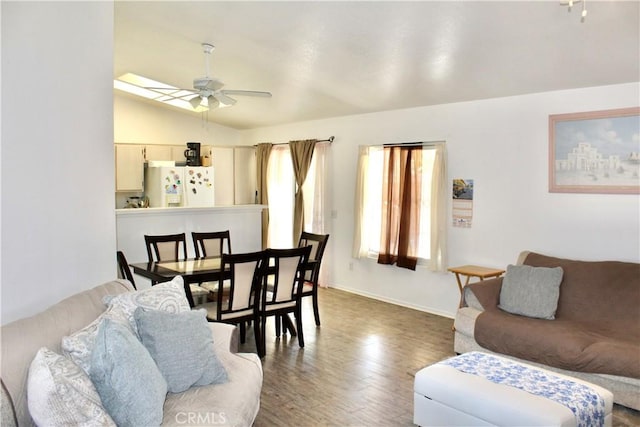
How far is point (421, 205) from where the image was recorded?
18.3 ft

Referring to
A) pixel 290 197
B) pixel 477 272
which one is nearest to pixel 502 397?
pixel 477 272

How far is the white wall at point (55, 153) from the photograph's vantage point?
2270 millimetres

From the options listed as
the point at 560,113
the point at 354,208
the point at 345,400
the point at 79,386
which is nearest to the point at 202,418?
the point at 79,386

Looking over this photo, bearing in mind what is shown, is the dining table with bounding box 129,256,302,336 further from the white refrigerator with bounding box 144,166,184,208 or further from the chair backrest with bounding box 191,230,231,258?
the white refrigerator with bounding box 144,166,184,208

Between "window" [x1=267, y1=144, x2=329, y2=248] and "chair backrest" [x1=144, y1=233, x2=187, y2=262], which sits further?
"window" [x1=267, y1=144, x2=329, y2=248]

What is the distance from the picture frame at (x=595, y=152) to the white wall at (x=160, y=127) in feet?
18.8

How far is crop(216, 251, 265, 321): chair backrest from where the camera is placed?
12.1 feet

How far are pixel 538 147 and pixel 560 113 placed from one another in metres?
0.36

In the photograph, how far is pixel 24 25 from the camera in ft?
7.69

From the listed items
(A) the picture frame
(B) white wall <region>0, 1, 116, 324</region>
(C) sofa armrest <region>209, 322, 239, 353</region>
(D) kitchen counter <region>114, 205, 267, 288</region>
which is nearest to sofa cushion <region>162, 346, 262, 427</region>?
(C) sofa armrest <region>209, 322, 239, 353</region>

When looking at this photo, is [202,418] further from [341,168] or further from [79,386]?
[341,168]

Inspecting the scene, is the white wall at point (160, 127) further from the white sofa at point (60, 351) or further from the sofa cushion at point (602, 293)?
the sofa cushion at point (602, 293)

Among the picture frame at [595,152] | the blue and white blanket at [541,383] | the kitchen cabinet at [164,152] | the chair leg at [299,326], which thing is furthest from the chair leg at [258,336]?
the kitchen cabinet at [164,152]

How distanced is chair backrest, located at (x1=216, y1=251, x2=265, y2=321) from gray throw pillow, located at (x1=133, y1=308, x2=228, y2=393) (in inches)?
48.7
